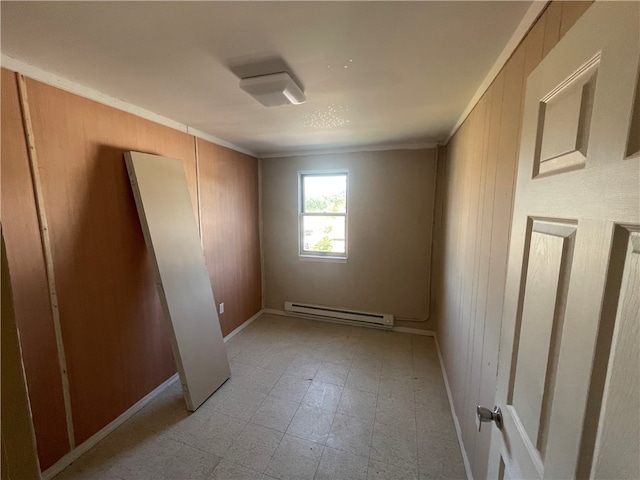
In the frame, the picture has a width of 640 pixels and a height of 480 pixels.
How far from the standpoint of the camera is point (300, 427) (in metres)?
1.84

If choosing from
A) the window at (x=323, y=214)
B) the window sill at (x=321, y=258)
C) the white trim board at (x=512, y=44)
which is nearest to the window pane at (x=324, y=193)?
the window at (x=323, y=214)

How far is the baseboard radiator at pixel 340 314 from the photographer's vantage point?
3.28m

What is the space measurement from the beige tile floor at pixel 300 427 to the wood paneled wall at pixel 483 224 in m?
0.30

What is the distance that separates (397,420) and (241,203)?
2.82 metres

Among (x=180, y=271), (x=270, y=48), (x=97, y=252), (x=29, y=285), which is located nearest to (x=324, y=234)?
(x=180, y=271)

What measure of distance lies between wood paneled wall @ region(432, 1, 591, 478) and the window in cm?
146

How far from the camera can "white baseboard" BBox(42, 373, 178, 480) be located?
1.49 metres

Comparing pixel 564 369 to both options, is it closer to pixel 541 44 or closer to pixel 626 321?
pixel 626 321

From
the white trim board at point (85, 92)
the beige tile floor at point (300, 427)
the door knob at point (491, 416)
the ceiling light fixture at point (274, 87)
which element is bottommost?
the beige tile floor at point (300, 427)

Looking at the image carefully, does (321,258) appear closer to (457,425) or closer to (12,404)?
(457,425)

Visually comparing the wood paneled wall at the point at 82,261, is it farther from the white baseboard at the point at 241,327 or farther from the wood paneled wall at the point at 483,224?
the wood paneled wall at the point at 483,224

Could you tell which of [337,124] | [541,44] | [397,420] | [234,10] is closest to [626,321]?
[541,44]

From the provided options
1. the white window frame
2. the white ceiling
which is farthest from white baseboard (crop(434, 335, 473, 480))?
the white ceiling

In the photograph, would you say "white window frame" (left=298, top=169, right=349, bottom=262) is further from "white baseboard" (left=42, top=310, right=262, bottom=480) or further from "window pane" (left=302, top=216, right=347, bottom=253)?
"white baseboard" (left=42, top=310, right=262, bottom=480)
